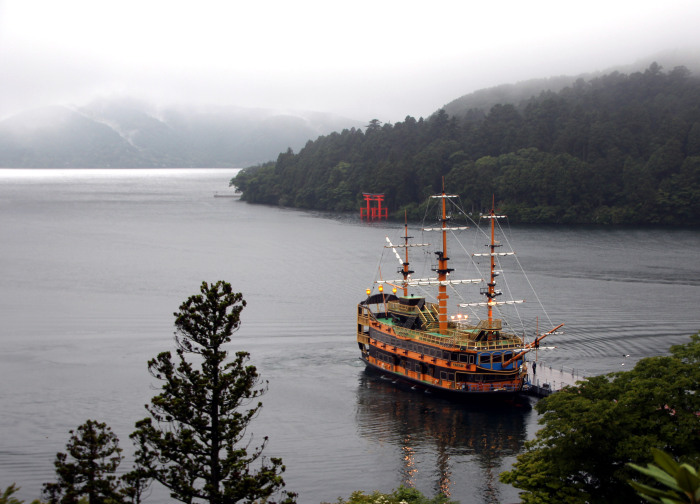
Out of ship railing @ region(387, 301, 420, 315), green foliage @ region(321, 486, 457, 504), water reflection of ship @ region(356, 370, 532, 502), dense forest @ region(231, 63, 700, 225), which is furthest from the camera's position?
dense forest @ region(231, 63, 700, 225)

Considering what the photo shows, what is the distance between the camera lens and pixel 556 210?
408ft

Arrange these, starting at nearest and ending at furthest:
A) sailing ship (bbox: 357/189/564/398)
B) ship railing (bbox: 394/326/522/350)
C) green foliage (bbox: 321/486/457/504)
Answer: green foliage (bbox: 321/486/457/504) → sailing ship (bbox: 357/189/564/398) → ship railing (bbox: 394/326/522/350)

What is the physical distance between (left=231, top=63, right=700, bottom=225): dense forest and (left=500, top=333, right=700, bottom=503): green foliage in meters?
100

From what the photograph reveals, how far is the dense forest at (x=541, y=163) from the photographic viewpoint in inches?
4808

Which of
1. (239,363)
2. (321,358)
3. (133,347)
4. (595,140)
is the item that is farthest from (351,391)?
(595,140)

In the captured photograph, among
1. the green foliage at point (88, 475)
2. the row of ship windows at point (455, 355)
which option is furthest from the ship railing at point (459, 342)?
the green foliage at point (88, 475)

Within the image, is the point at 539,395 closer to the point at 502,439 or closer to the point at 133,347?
the point at 502,439

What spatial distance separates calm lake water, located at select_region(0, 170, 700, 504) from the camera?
1372 inches

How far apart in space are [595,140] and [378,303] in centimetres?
9421

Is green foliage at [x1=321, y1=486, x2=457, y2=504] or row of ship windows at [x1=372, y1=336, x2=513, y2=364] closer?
green foliage at [x1=321, y1=486, x2=457, y2=504]

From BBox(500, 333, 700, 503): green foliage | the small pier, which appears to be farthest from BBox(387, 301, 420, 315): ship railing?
BBox(500, 333, 700, 503): green foliage

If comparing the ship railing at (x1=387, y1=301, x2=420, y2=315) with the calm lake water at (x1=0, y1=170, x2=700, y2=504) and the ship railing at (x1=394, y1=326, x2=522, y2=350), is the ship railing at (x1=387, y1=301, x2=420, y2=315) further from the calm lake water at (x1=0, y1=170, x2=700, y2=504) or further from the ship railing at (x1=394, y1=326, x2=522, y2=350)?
the calm lake water at (x1=0, y1=170, x2=700, y2=504)

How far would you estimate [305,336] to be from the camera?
54.5 meters

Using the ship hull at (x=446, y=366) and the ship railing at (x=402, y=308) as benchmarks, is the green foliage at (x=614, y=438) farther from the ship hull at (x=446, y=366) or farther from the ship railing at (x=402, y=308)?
the ship railing at (x=402, y=308)
